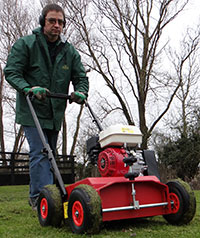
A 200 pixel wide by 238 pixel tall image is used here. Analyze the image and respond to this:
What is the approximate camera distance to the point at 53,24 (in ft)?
9.71

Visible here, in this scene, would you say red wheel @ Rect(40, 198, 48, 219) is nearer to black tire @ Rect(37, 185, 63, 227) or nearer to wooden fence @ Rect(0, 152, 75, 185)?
black tire @ Rect(37, 185, 63, 227)

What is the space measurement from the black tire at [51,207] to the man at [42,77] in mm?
553

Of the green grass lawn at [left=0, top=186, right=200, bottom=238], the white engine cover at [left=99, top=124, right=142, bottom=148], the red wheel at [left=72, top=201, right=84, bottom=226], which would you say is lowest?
the green grass lawn at [left=0, top=186, right=200, bottom=238]

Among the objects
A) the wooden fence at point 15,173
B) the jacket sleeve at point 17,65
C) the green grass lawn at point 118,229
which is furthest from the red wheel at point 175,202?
the wooden fence at point 15,173

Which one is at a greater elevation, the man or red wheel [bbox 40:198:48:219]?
the man

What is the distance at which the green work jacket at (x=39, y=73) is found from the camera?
2982mm

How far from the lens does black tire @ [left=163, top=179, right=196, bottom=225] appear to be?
2227mm

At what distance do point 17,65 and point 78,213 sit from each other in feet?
5.12

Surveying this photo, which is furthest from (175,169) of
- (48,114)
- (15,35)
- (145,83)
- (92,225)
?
(92,225)

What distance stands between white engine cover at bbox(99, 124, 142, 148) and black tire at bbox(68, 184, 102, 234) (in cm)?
43

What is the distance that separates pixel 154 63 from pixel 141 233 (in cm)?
987

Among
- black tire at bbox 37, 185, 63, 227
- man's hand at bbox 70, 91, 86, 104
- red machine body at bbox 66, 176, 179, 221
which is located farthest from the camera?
man's hand at bbox 70, 91, 86, 104

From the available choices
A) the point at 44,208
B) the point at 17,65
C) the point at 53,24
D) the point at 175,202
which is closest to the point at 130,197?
the point at 175,202

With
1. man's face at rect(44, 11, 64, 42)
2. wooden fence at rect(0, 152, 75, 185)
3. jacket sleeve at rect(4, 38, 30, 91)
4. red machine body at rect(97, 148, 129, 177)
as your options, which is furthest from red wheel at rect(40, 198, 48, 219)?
wooden fence at rect(0, 152, 75, 185)
